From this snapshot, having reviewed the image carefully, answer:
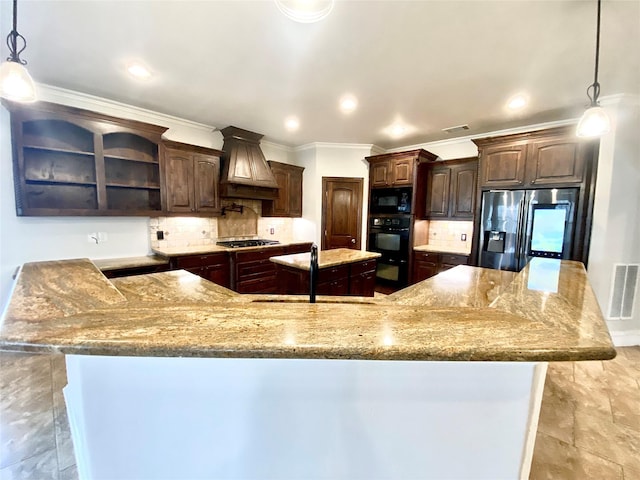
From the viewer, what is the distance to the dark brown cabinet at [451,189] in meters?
4.08

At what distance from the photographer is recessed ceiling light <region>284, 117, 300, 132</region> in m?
3.66

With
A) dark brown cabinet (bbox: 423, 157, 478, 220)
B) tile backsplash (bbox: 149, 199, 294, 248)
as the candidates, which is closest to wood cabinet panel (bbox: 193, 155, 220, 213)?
tile backsplash (bbox: 149, 199, 294, 248)

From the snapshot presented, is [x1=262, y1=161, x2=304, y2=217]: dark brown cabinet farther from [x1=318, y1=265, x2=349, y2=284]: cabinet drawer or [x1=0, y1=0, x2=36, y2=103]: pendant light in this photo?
[x1=0, y1=0, x2=36, y2=103]: pendant light

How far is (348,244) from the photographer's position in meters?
4.98

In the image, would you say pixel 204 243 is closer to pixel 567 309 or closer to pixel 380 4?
pixel 380 4

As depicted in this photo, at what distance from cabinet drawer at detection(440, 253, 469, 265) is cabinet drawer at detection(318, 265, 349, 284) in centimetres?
183

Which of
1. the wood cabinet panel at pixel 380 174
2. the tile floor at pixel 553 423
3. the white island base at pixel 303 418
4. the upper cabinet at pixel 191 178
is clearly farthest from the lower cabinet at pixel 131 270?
the wood cabinet panel at pixel 380 174

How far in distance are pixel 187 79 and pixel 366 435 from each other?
318 centimetres

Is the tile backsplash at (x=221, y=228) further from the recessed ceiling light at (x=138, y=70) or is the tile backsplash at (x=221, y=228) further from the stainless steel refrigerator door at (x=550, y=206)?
the stainless steel refrigerator door at (x=550, y=206)

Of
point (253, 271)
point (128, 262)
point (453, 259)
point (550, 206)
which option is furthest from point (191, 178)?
point (550, 206)

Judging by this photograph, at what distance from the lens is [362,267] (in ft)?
11.3

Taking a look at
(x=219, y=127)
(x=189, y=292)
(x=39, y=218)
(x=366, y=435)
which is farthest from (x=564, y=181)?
(x=39, y=218)

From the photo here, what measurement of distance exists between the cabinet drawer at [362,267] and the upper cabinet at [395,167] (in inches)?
64.5

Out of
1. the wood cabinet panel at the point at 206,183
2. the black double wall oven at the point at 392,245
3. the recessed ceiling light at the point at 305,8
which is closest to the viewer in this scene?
the recessed ceiling light at the point at 305,8
